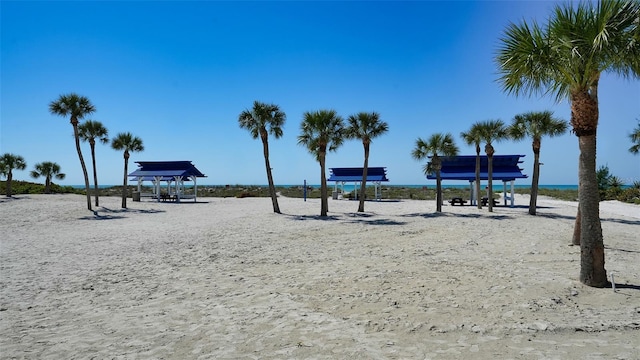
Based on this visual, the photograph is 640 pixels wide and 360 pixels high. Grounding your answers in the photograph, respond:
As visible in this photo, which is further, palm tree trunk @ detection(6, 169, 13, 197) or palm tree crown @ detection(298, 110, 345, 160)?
palm tree trunk @ detection(6, 169, 13, 197)

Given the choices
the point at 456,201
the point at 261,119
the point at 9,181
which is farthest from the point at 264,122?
the point at 9,181

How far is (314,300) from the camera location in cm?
670

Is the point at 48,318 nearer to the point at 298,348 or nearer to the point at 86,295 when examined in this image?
the point at 86,295

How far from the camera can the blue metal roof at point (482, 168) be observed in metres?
32.5

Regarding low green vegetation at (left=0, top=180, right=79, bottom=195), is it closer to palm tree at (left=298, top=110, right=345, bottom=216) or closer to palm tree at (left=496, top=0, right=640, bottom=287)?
palm tree at (left=298, top=110, right=345, bottom=216)

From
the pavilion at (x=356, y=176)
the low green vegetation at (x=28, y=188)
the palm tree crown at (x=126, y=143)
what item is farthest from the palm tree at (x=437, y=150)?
the low green vegetation at (x=28, y=188)

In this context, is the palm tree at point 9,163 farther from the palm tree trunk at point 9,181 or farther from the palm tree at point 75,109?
the palm tree at point 75,109

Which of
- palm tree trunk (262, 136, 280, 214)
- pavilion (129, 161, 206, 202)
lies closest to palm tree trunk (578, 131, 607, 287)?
palm tree trunk (262, 136, 280, 214)

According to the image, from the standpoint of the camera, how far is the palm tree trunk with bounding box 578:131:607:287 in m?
7.20

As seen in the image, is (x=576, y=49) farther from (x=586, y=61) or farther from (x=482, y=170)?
(x=482, y=170)

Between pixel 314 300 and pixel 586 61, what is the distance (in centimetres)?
666

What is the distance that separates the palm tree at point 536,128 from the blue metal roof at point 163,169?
102ft

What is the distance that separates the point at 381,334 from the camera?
5.17 m

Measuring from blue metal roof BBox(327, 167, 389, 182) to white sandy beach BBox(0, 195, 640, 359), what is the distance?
92.7 feet
